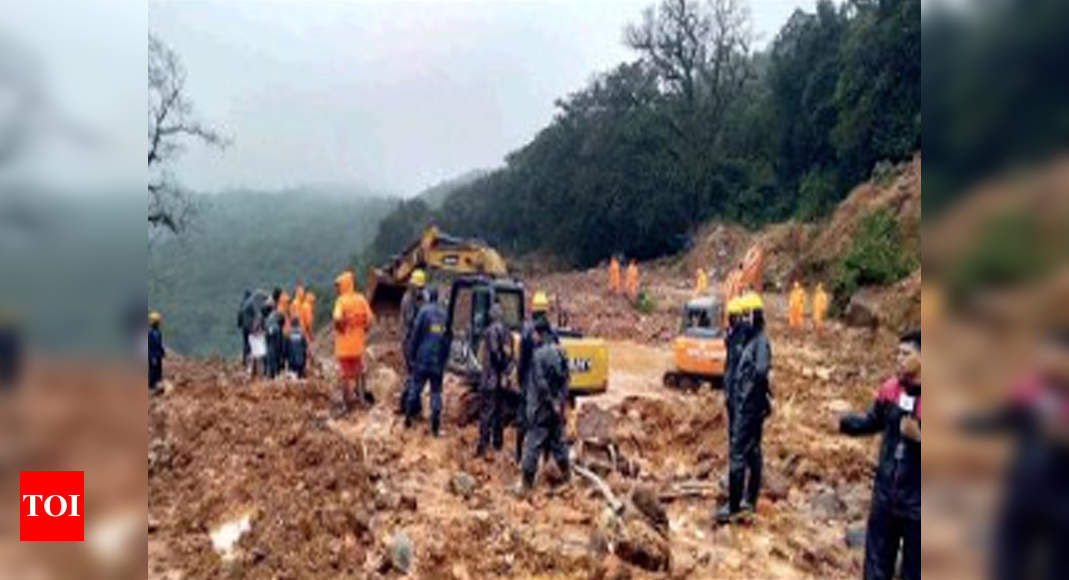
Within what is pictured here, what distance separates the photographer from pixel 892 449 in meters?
4.05

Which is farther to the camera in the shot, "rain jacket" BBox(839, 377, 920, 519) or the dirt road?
the dirt road

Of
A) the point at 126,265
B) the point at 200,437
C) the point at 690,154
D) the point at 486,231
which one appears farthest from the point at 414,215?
the point at 126,265

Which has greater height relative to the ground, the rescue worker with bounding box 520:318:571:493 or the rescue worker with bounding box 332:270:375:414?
the rescue worker with bounding box 332:270:375:414

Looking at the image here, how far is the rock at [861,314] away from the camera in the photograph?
1808cm

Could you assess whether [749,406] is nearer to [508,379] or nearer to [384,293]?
[508,379]

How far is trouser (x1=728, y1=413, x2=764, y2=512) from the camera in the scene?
6250 millimetres

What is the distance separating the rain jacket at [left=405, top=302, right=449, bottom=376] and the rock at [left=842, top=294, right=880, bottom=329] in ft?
37.8

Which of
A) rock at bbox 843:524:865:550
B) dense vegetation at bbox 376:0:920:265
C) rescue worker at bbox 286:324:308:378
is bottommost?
rock at bbox 843:524:865:550

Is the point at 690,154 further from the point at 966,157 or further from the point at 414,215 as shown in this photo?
the point at 966,157

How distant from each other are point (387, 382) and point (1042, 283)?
1121 cm

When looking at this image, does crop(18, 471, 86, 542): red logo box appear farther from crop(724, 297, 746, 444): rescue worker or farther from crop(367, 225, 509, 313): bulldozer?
crop(367, 225, 509, 313): bulldozer

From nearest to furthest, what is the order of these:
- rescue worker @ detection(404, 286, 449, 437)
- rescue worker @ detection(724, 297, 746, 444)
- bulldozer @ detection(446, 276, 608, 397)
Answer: rescue worker @ detection(724, 297, 746, 444), rescue worker @ detection(404, 286, 449, 437), bulldozer @ detection(446, 276, 608, 397)

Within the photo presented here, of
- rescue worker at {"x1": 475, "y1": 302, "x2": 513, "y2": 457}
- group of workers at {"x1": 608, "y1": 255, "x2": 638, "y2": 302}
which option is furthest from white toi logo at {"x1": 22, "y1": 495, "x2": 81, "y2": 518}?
group of workers at {"x1": 608, "y1": 255, "x2": 638, "y2": 302}

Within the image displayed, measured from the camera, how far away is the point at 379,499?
6676 millimetres
